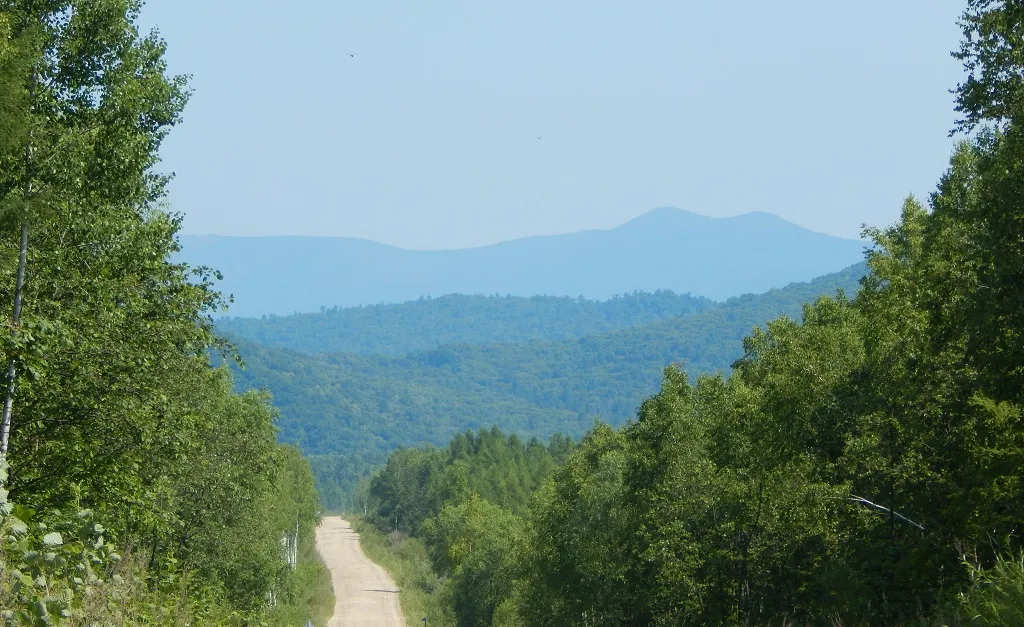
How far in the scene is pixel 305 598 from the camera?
259 ft

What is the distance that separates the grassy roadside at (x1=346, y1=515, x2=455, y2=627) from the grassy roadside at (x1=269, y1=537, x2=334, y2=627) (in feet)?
19.2

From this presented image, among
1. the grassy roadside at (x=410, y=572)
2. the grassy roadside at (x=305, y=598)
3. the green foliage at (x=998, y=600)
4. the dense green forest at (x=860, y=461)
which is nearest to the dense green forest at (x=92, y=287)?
the green foliage at (x=998, y=600)

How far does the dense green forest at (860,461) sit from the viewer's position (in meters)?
17.8

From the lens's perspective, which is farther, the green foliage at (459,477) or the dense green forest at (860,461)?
the green foliage at (459,477)

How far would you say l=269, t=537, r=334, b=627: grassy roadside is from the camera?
60.6 m

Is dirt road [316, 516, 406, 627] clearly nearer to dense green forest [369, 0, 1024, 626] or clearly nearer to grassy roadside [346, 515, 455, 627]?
grassy roadside [346, 515, 455, 627]

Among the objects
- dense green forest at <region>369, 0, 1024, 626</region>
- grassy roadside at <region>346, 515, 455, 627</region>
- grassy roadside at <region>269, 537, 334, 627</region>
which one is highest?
dense green forest at <region>369, 0, 1024, 626</region>

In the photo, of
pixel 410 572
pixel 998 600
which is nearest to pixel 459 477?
pixel 410 572

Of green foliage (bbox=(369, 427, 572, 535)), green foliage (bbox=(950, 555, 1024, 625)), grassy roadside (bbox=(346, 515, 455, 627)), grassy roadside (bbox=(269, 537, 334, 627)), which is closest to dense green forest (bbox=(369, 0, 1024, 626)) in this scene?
green foliage (bbox=(950, 555, 1024, 625))

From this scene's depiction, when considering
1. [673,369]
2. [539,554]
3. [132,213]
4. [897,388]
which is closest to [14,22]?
[132,213]

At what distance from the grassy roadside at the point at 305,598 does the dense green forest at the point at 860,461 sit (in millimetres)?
13735

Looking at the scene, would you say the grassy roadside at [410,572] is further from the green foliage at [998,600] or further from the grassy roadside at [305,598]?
the green foliage at [998,600]

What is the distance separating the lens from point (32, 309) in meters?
16.6

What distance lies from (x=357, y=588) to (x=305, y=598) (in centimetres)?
2207
